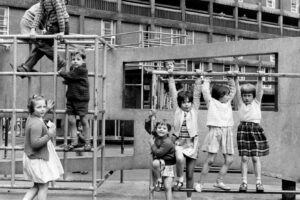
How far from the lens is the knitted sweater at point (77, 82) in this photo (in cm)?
822

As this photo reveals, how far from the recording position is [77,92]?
8.34 metres

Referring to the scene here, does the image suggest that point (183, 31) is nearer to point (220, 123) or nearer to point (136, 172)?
point (136, 172)

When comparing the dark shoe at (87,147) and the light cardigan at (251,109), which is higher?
the light cardigan at (251,109)

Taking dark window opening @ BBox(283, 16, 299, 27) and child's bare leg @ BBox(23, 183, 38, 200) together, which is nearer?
child's bare leg @ BBox(23, 183, 38, 200)

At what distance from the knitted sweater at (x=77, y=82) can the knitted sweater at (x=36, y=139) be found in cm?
122

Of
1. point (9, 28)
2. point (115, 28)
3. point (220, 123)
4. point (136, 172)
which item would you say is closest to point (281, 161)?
point (220, 123)

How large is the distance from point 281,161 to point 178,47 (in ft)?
10.1

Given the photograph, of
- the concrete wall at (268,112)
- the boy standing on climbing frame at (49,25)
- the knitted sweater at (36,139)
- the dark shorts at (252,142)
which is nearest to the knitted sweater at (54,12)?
the boy standing on climbing frame at (49,25)

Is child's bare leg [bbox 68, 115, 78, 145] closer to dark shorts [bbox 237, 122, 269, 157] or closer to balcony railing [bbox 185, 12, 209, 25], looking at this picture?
dark shorts [bbox 237, 122, 269, 157]

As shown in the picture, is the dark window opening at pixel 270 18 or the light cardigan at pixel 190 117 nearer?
the light cardigan at pixel 190 117

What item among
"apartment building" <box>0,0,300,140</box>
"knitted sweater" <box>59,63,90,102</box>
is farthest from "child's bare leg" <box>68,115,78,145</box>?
"apartment building" <box>0,0,300,140</box>

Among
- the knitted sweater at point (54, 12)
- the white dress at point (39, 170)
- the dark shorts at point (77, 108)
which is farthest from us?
the knitted sweater at point (54, 12)

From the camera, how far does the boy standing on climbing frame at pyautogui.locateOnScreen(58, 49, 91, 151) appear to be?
8258 millimetres

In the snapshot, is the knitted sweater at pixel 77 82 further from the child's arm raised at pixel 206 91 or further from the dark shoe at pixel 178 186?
the dark shoe at pixel 178 186
